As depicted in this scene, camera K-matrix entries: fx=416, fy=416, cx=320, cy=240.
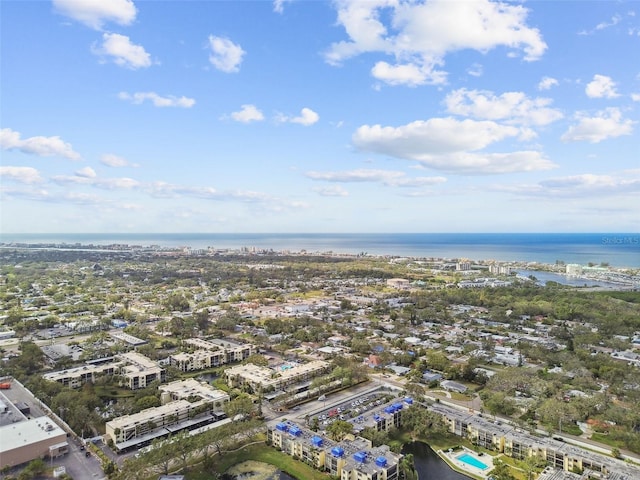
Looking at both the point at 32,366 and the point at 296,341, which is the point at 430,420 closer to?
the point at 296,341

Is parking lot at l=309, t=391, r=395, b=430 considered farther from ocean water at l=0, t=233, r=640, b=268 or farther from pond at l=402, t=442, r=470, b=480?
ocean water at l=0, t=233, r=640, b=268

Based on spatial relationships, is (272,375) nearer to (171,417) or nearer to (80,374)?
(171,417)

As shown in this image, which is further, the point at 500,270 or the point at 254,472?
the point at 500,270

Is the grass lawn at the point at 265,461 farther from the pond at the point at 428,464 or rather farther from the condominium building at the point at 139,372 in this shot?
the condominium building at the point at 139,372

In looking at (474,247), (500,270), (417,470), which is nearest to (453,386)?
(417,470)

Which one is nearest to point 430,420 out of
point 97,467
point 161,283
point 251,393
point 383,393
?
point 383,393

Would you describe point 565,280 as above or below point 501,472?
above
